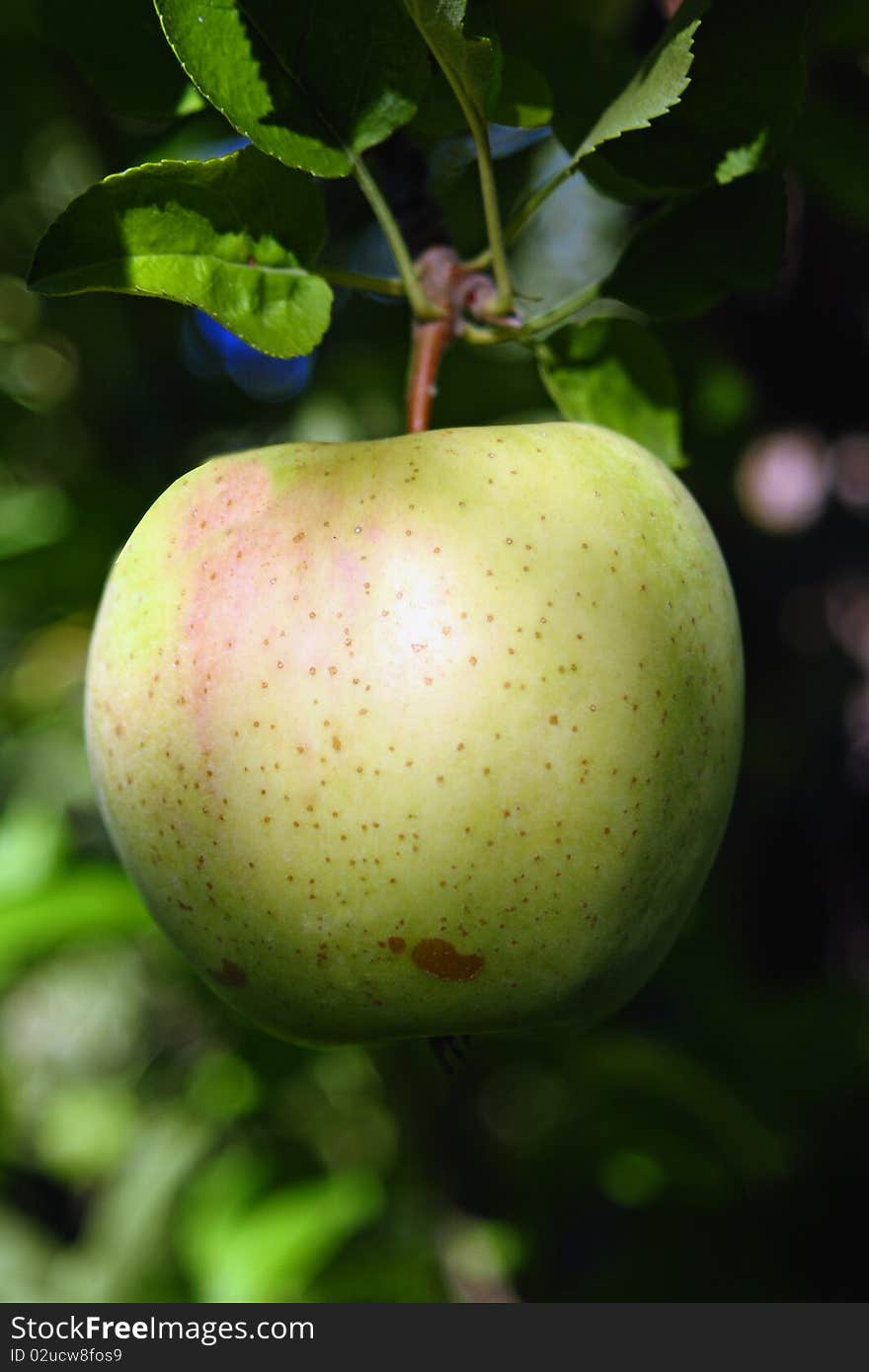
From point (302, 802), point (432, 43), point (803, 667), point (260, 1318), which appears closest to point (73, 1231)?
point (260, 1318)

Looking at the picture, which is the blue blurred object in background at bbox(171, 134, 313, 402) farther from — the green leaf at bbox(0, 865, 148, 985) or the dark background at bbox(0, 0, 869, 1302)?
the green leaf at bbox(0, 865, 148, 985)

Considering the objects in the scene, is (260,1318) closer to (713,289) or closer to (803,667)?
(713,289)

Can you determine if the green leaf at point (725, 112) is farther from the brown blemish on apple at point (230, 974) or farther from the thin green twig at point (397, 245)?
the brown blemish on apple at point (230, 974)

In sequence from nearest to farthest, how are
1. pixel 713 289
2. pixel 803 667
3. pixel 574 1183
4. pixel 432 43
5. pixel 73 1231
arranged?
pixel 432 43 < pixel 713 289 < pixel 574 1183 < pixel 803 667 < pixel 73 1231

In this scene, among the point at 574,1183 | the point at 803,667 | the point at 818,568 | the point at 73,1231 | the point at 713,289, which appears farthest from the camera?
the point at 73,1231

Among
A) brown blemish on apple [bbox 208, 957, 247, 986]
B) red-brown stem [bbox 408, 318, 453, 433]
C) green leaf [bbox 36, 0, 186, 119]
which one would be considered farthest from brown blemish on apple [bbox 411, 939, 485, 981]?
green leaf [bbox 36, 0, 186, 119]

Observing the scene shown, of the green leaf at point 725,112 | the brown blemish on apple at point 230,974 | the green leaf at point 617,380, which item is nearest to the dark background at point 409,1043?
the green leaf at point 617,380

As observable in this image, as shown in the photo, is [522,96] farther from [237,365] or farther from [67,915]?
[237,365]
